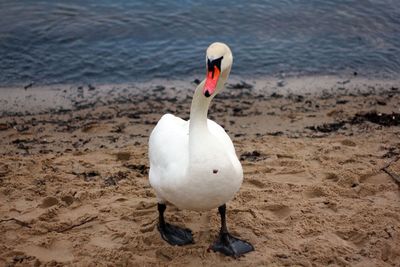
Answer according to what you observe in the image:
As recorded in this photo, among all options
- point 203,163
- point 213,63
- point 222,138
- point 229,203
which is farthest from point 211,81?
point 229,203

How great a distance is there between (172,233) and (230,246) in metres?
0.52

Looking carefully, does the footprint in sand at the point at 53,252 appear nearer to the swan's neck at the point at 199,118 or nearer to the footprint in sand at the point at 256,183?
the swan's neck at the point at 199,118

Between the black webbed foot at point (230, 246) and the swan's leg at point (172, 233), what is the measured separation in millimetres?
242

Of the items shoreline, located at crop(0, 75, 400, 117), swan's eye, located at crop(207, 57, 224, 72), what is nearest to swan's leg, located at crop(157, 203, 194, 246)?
swan's eye, located at crop(207, 57, 224, 72)

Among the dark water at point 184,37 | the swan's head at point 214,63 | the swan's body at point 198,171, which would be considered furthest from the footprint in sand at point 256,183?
the dark water at point 184,37

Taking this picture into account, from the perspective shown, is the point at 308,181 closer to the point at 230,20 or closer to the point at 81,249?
the point at 81,249

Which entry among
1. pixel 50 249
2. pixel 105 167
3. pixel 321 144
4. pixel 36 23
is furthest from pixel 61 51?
pixel 50 249

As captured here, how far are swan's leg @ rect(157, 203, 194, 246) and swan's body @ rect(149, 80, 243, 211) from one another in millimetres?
373

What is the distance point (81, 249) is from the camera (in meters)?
4.18

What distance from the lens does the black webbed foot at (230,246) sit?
13.7 ft

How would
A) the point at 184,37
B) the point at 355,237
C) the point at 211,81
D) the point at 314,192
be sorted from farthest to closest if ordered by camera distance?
the point at 184,37 < the point at 314,192 < the point at 355,237 < the point at 211,81

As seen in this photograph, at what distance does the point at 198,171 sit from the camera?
374cm

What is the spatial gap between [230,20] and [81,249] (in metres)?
8.31

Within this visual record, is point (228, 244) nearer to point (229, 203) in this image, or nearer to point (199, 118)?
point (229, 203)
